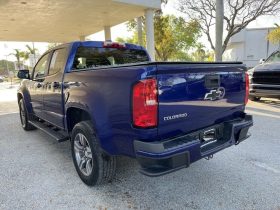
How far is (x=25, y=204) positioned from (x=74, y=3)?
9.83 m

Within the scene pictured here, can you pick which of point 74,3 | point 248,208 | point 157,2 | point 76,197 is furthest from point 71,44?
point 157,2

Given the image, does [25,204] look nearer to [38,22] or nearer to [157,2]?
[157,2]

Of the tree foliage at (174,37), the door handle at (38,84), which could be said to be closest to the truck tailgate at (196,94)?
the door handle at (38,84)

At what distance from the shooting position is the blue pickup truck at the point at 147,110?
2252mm

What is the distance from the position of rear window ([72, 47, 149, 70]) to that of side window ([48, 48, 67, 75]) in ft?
0.74

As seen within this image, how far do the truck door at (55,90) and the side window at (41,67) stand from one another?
370 mm

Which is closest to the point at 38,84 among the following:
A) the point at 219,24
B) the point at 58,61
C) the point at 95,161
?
the point at 58,61

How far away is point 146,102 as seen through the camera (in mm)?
2217

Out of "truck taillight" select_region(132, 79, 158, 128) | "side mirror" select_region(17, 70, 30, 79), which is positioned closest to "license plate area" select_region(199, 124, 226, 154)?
"truck taillight" select_region(132, 79, 158, 128)

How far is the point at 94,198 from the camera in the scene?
9.62ft

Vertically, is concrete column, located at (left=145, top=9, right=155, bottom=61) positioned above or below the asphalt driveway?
above

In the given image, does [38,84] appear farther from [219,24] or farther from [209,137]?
[219,24]

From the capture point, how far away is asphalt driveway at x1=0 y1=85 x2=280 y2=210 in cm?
279

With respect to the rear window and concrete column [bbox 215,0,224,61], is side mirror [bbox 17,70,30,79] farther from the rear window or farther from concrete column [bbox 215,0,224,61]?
concrete column [bbox 215,0,224,61]
